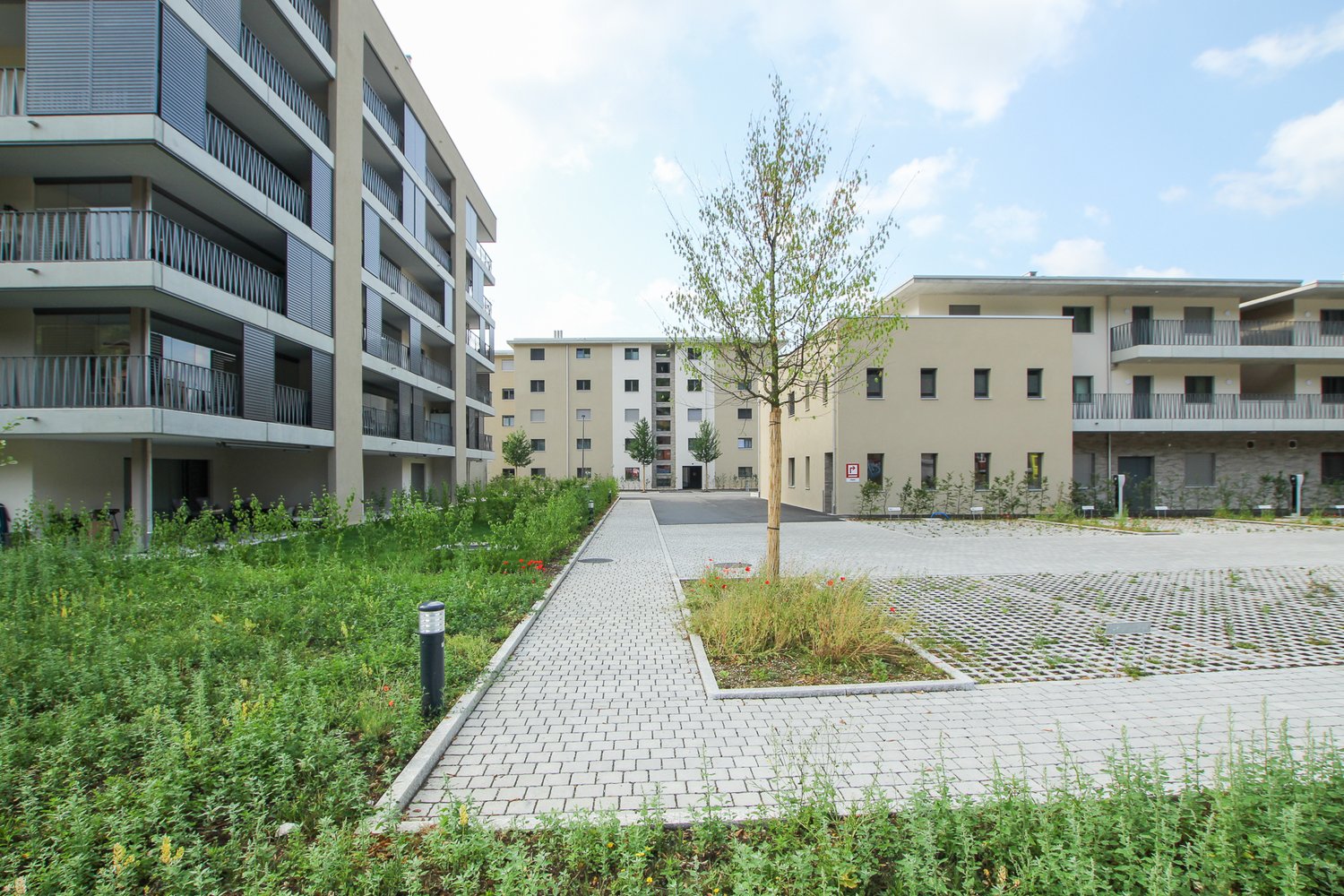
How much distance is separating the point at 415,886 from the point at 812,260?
297 inches

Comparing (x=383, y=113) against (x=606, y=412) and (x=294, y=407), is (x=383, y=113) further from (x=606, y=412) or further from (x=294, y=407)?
(x=606, y=412)

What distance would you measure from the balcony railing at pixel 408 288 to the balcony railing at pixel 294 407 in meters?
6.23

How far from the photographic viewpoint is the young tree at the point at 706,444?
55469 mm

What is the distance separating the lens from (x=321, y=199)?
17.9m

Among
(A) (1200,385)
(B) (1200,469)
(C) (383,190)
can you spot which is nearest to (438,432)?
(C) (383,190)

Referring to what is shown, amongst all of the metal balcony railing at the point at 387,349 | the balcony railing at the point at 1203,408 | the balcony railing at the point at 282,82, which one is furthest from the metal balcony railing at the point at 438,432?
the balcony railing at the point at 1203,408

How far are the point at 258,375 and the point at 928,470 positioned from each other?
22.5 meters

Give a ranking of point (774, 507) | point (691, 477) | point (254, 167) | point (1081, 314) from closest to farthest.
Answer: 1. point (774, 507)
2. point (254, 167)
3. point (1081, 314)
4. point (691, 477)

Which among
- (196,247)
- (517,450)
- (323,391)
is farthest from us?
(517,450)

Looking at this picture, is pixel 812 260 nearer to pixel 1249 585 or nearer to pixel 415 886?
pixel 415 886

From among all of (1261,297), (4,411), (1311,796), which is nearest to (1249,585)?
(1311,796)

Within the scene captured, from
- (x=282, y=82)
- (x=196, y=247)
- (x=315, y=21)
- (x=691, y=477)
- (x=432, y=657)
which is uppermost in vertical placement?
(x=315, y=21)

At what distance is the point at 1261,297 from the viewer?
27406 mm

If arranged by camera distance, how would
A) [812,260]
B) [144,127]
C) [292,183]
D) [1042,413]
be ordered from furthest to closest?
[1042,413] < [292,183] < [144,127] < [812,260]
